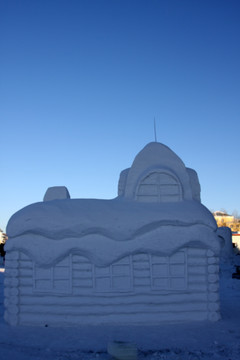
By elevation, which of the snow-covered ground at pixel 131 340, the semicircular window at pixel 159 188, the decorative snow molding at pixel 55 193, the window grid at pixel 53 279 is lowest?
the snow-covered ground at pixel 131 340

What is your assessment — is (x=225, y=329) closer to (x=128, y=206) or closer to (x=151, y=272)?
(x=151, y=272)

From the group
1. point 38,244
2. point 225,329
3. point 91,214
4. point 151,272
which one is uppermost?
point 91,214

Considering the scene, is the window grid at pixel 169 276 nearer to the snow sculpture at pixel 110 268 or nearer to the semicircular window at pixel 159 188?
the snow sculpture at pixel 110 268

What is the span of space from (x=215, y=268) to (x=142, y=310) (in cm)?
224

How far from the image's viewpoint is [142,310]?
826 centimetres

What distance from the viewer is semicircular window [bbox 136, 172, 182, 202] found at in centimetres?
939

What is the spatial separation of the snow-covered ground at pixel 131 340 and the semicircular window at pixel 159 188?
3441 mm

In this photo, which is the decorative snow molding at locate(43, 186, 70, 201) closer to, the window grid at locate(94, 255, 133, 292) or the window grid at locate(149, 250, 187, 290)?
the window grid at locate(94, 255, 133, 292)

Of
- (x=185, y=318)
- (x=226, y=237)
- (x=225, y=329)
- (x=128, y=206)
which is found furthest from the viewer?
(x=226, y=237)

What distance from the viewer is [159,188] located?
9.43 meters

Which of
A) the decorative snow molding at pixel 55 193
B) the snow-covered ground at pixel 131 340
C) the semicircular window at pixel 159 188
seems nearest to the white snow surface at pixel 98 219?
the semicircular window at pixel 159 188

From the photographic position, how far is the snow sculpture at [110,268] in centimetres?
827

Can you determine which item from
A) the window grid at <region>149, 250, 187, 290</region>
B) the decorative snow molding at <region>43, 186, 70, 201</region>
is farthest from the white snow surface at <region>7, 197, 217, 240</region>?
the decorative snow molding at <region>43, 186, 70, 201</region>

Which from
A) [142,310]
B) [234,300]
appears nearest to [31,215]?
[142,310]
